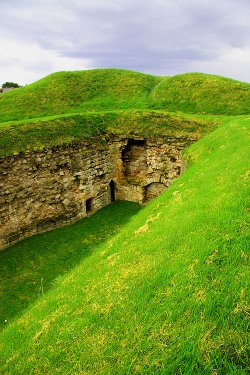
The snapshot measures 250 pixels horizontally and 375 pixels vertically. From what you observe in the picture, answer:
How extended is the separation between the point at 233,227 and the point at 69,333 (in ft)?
13.3

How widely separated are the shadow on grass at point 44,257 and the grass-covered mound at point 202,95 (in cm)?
1058

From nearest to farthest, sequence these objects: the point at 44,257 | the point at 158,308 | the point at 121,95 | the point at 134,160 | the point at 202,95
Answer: the point at 158,308
the point at 44,257
the point at 134,160
the point at 202,95
the point at 121,95

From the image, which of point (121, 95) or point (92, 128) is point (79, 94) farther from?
point (92, 128)

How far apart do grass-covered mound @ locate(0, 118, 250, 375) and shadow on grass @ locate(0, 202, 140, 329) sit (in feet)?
17.2

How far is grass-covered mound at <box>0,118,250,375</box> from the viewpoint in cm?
458

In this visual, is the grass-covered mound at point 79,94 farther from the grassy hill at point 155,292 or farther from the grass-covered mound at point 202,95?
the grassy hill at point 155,292

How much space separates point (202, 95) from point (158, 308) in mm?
24066

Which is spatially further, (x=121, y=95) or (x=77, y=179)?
(x=121, y=95)

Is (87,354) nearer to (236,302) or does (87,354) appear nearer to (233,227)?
(236,302)

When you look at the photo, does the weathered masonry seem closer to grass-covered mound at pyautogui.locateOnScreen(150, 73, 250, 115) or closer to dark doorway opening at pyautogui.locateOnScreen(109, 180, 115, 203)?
dark doorway opening at pyautogui.locateOnScreen(109, 180, 115, 203)

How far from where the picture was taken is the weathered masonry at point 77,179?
16.9m

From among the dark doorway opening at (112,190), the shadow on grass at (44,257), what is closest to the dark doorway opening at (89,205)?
the shadow on grass at (44,257)

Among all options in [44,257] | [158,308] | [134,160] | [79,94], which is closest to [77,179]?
[134,160]

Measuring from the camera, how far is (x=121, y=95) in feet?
93.4
